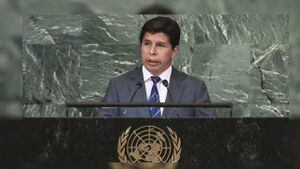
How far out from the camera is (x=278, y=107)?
9867 mm

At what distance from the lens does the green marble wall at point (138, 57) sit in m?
9.87

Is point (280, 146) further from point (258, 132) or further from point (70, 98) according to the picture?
point (70, 98)

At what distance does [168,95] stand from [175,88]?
0.11m

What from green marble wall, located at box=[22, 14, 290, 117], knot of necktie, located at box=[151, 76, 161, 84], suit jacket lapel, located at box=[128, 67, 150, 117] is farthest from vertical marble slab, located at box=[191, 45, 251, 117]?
suit jacket lapel, located at box=[128, 67, 150, 117]

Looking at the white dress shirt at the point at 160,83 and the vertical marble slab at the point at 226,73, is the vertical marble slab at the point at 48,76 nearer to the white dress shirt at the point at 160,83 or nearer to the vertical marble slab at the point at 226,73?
the white dress shirt at the point at 160,83

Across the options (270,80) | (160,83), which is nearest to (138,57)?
(160,83)

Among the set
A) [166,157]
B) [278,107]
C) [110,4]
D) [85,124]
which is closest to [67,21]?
[110,4]

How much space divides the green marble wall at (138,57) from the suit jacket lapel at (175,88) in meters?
0.09

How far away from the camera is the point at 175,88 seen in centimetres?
991

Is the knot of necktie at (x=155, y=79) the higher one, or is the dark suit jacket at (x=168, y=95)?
the knot of necktie at (x=155, y=79)

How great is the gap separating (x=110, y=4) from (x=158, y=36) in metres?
0.61

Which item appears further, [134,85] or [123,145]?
[134,85]

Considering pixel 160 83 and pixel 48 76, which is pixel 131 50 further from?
pixel 48 76

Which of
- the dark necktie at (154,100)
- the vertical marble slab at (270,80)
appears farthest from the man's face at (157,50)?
the vertical marble slab at (270,80)
